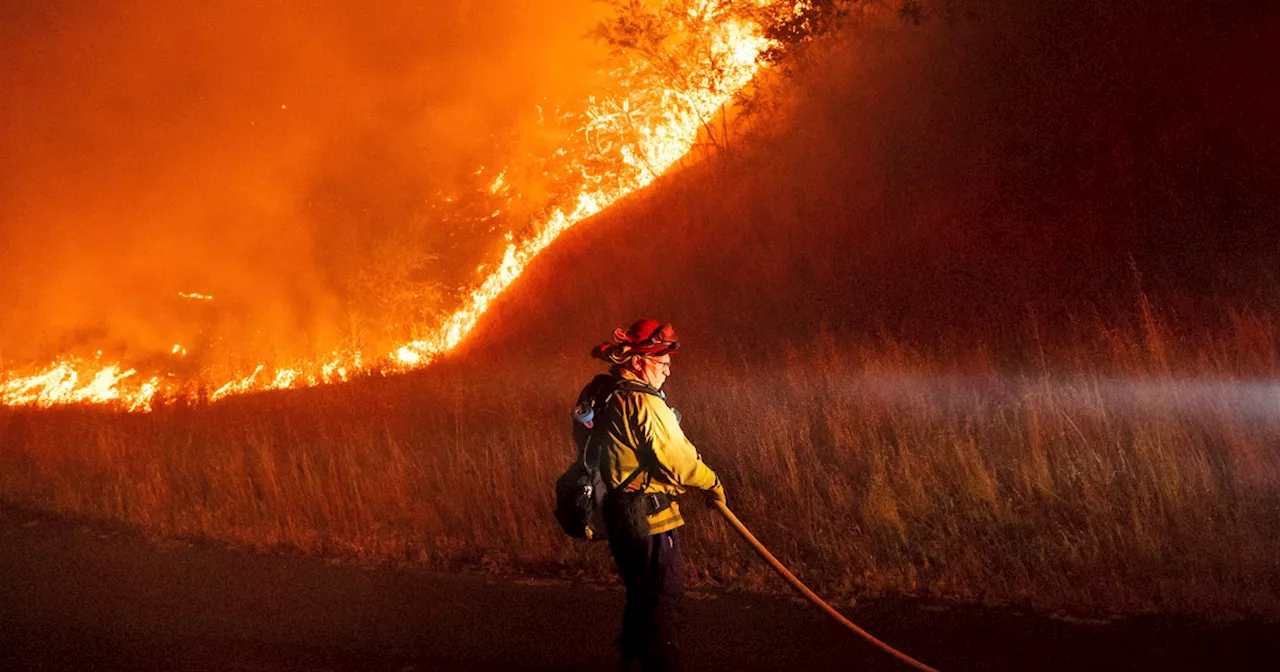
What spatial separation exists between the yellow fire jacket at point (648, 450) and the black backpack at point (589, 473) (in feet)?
0.12

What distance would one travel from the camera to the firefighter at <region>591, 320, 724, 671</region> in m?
4.15

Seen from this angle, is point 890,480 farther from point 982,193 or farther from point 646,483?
point 982,193

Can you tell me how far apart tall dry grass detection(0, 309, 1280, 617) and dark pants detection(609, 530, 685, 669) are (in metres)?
2.03

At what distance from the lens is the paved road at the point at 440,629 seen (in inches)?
186

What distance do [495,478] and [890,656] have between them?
17.4 ft

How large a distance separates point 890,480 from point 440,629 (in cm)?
358

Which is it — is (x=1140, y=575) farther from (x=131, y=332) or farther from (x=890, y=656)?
(x=131, y=332)

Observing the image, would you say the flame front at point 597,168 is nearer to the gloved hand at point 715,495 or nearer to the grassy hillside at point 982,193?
the grassy hillside at point 982,193

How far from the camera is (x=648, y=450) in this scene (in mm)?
4125

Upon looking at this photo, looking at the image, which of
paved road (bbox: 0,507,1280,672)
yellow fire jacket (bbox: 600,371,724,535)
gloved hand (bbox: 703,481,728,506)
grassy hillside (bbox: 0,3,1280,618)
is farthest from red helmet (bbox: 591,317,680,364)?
grassy hillside (bbox: 0,3,1280,618)

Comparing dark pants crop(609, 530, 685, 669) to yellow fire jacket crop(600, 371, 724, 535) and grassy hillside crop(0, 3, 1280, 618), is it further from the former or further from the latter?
grassy hillside crop(0, 3, 1280, 618)

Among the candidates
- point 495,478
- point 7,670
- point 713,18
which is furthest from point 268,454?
point 713,18

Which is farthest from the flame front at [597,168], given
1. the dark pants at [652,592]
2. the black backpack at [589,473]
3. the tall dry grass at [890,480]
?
the dark pants at [652,592]

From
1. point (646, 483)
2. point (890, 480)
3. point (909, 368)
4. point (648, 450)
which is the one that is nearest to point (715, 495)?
point (646, 483)
